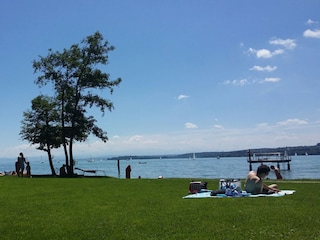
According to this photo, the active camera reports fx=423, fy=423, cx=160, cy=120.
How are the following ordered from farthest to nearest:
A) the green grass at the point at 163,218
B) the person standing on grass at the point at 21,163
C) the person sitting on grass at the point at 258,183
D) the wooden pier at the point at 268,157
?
the wooden pier at the point at 268,157 → the person standing on grass at the point at 21,163 → the person sitting on grass at the point at 258,183 → the green grass at the point at 163,218

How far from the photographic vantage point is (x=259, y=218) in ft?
33.0

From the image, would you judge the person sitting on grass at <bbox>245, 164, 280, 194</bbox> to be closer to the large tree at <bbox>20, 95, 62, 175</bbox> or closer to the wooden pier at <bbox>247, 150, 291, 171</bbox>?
the large tree at <bbox>20, 95, 62, 175</bbox>

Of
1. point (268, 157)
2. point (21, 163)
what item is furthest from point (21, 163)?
point (268, 157)

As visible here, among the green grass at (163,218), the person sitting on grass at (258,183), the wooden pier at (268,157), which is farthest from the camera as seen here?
the wooden pier at (268,157)

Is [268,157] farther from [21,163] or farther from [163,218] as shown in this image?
[163,218]

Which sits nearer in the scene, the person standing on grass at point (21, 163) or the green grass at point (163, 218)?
the green grass at point (163, 218)

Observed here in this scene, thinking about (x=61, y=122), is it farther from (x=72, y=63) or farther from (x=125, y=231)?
(x=125, y=231)

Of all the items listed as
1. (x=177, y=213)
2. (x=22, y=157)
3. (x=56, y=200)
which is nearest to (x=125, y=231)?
(x=177, y=213)

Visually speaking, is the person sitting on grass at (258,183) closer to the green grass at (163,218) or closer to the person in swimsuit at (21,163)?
the green grass at (163,218)

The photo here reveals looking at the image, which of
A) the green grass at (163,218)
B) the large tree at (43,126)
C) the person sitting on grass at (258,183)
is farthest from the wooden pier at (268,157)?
the green grass at (163,218)

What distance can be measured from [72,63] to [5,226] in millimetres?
Answer: 33194

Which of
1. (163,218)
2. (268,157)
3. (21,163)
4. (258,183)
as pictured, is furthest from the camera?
(268,157)

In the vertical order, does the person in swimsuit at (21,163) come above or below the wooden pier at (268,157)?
above

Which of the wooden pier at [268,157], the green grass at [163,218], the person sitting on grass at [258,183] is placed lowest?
the wooden pier at [268,157]
